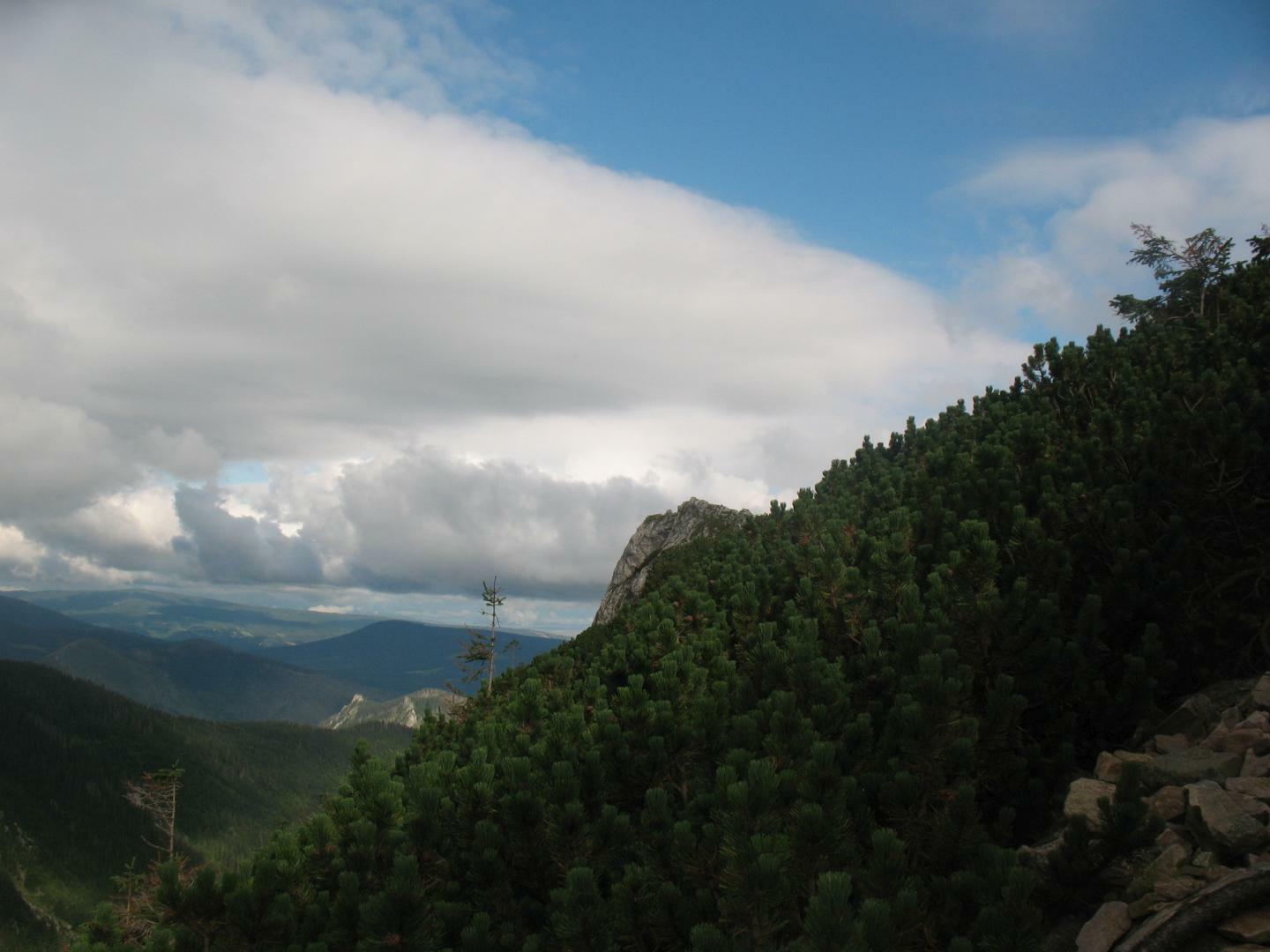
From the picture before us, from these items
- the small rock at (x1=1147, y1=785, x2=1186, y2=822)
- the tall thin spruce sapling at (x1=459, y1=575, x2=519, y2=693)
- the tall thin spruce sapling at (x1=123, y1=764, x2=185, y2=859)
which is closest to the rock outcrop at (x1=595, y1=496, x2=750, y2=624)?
the tall thin spruce sapling at (x1=459, y1=575, x2=519, y2=693)

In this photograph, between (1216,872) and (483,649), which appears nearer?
(1216,872)

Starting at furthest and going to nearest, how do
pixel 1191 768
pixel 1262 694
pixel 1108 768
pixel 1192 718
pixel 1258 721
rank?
pixel 1192 718 < pixel 1262 694 < pixel 1108 768 < pixel 1258 721 < pixel 1191 768

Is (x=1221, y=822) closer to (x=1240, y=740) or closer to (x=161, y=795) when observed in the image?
(x=1240, y=740)

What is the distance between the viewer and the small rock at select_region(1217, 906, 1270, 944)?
417cm

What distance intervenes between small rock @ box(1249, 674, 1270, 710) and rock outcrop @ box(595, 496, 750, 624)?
30348mm

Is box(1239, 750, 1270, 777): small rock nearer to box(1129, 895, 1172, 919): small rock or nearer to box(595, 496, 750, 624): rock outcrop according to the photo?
box(1129, 895, 1172, 919): small rock

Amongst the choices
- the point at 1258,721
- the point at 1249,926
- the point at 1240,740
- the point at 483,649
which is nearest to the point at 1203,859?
the point at 1249,926

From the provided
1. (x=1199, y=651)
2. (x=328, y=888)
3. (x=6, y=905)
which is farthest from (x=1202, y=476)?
(x=6, y=905)

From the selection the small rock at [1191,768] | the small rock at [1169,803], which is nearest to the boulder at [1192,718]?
the small rock at [1191,768]

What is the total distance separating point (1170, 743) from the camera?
6586 millimetres

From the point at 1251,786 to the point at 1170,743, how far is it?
153cm

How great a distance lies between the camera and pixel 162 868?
5895mm

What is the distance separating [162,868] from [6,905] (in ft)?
802

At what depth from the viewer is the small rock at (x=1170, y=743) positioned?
257 inches
